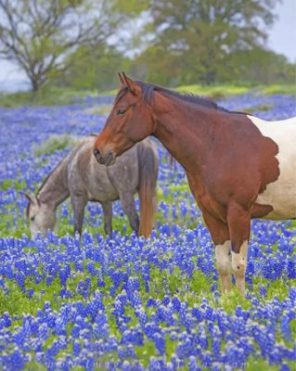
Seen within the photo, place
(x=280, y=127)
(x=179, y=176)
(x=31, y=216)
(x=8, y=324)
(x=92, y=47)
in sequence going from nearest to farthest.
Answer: (x=8, y=324) < (x=280, y=127) < (x=31, y=216) < (x=179, y=176) < (x=92, y=47)

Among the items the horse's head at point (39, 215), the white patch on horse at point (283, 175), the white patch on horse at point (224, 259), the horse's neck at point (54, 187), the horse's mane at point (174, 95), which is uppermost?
the horse's mane at point (174, 95)

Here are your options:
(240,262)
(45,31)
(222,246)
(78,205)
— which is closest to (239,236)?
(240,262)

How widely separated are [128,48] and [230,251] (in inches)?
2026

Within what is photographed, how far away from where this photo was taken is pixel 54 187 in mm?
10719

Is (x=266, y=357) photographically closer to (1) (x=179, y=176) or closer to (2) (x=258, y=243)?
(2) (x=258, y=243)

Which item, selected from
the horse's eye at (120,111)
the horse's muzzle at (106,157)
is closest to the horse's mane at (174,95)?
the horse's eye at (120,111)

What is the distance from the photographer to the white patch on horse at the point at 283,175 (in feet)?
19.5

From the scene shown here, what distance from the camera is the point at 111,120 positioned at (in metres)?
5.94

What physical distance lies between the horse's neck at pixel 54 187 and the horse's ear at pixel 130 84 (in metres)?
4.96

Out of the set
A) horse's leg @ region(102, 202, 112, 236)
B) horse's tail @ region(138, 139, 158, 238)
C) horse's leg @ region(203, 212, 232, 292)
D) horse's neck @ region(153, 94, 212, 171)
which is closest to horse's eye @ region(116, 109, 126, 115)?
horse's neck @ region(153, 94, 212, 171)

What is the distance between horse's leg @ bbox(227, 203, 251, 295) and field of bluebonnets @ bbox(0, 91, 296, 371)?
8.2 inches

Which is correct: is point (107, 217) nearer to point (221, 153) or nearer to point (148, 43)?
point (221, 153)

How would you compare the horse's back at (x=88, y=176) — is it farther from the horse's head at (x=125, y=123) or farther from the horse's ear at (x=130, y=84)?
the horse's ear at (x=130, y=84)

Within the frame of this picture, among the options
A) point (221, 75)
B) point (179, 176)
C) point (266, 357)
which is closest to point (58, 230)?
point (179, 176)
